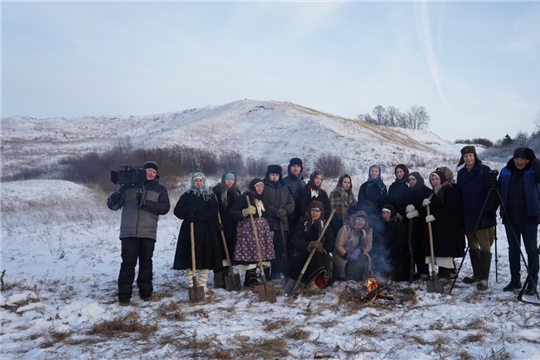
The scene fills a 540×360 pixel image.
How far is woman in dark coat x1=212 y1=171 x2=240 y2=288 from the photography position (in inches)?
268

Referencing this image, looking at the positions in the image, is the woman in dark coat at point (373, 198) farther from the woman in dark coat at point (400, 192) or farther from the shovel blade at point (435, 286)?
the shovel blade at point (435, 286)

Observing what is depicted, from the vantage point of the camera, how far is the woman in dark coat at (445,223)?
6.34 meters

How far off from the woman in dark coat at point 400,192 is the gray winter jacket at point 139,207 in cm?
391

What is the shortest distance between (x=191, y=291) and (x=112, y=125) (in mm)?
55475

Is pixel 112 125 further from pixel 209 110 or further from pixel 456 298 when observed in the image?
pixel 456 298

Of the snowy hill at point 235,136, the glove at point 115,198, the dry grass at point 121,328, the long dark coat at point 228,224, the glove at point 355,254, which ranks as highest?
the snowy hill at point 235,136

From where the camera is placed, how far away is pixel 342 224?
277 inches

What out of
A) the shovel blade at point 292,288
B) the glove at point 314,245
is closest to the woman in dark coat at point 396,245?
the glove at point 314,245

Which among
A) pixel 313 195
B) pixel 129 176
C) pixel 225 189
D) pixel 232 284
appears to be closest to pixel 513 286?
pixel 313 195

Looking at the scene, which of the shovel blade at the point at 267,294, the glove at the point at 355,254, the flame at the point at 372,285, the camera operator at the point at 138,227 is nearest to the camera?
the flame at the point at 372,285

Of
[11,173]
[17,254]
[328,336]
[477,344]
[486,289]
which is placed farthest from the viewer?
[11,173]

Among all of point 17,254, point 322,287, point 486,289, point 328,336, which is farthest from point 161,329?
point 17,254

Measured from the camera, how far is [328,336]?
4.43m

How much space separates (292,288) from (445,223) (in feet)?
8.89
